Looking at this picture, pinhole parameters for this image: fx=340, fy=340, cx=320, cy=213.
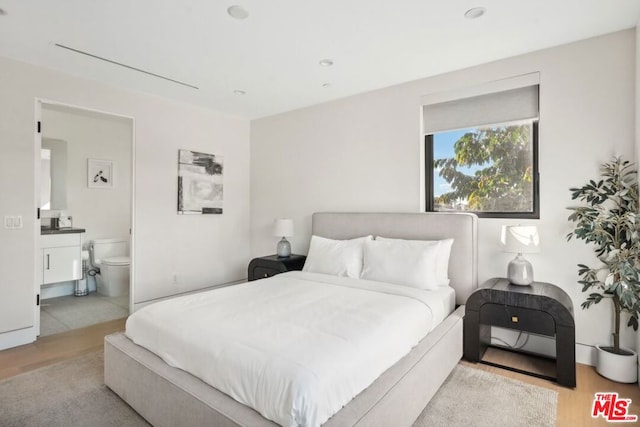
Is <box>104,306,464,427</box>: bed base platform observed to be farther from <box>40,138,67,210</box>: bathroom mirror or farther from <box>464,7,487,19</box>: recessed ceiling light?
<box>40,138,67,210</box>: bathroom mirror

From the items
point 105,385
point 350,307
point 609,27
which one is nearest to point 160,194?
point 105,385

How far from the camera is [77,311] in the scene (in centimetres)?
A: 412

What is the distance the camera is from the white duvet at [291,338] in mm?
1422

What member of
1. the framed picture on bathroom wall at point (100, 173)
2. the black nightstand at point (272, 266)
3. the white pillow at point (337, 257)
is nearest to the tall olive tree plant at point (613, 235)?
the white pillow at point (337, 257)

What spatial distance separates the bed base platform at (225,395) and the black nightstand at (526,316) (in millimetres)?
351

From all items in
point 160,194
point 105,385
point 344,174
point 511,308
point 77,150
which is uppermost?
point 77,150

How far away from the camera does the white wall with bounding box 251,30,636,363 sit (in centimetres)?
262

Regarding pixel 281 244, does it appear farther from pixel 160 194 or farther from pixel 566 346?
pixel 566 346

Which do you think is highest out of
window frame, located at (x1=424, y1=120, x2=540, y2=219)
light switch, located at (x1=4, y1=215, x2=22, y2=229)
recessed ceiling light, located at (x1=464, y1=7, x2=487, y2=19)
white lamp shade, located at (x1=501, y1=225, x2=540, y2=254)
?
recessed ceiling light, located at (x1=464, y1=7, x2=487, y2=19)

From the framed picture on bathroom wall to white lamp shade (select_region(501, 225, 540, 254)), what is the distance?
5515mm

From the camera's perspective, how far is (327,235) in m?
4.00

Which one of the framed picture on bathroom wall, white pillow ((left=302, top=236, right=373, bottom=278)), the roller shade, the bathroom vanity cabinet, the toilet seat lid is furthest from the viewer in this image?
the framed picture on bathroom wall

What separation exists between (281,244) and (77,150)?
134 inches

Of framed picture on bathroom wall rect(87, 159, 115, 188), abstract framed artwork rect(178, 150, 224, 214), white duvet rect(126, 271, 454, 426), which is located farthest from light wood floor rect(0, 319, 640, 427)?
framed picture on bathroom wall rect(87, 159, 115, 188)
